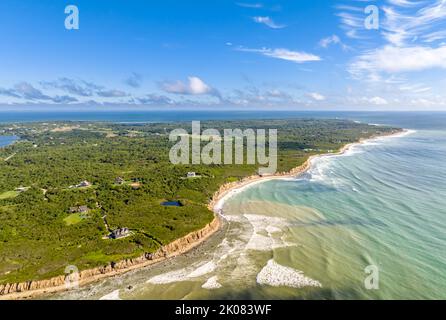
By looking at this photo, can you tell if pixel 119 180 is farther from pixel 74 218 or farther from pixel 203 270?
pixel 203 270

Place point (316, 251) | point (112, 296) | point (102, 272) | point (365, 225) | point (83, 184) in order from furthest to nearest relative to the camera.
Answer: point (83, 184)
point (365, 225)
point (316, 251)
point (102, 272)
point (112, 296)

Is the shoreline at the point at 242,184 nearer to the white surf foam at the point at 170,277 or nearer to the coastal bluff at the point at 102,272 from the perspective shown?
the coastal bluff at the point at 102,272

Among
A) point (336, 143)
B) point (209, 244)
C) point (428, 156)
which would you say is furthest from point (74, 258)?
point (336, 143)

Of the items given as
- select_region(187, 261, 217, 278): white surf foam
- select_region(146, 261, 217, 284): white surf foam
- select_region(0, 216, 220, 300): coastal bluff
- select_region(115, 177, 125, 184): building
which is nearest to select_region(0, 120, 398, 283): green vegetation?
select_region(0, 216, 220, 300): coastal bluff

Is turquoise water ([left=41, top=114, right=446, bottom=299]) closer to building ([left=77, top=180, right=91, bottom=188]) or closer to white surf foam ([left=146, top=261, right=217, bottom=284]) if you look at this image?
white surf foam ([left=146, top=261, right=217, bottom=284])

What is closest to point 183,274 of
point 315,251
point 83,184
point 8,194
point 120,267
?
point 120,267
